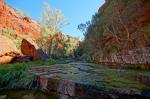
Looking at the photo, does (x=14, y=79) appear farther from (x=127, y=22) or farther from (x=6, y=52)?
(x=127, y=22)

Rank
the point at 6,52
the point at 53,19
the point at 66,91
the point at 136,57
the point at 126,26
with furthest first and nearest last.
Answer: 1. the point at 53,19
2. the point at 126,26
3. the point at 6,52
4. the point at 136,57
5. the point at 66,91

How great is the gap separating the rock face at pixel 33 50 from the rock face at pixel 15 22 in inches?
763

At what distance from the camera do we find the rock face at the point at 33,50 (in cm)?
1755

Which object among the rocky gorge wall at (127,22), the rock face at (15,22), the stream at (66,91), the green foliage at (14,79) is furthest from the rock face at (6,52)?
the rock face at (15,22)

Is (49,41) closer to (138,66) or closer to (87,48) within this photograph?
(87,48)

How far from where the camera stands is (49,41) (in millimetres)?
30047

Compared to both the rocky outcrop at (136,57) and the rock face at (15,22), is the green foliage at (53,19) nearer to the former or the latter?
the rock face at (15,22)

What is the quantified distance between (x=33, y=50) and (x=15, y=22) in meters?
24.5

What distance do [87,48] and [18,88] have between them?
63.6ft

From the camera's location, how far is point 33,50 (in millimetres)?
17969

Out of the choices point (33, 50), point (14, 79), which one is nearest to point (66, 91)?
point (14, 79)

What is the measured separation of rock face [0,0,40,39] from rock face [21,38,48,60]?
19374 mm

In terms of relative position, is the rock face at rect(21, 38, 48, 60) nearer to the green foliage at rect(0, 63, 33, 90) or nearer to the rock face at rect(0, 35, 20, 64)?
the rock face at rect(0, 35, 20, 64)

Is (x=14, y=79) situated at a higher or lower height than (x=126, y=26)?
lower
